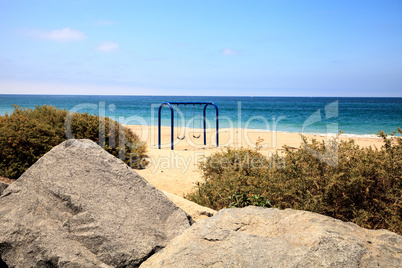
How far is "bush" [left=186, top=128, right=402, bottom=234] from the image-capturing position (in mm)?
3680

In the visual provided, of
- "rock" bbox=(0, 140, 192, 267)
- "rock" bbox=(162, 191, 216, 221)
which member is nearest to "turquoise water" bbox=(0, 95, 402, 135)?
"rock" bbox=(162, 191, 216, 221)

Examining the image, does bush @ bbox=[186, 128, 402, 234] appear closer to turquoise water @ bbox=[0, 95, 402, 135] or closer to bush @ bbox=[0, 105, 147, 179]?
bush @ bbox=[0, 105, 147, 179]

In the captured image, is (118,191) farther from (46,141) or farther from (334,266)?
(46,141)

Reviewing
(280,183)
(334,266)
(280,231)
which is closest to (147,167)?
(280,183)

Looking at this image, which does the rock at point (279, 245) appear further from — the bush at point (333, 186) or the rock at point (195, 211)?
the bush at point (333, 186)

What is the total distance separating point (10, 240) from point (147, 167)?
17.3 feet

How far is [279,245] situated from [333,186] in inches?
74.6

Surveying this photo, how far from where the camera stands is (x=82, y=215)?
269cm

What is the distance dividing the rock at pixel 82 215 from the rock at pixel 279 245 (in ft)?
1.02

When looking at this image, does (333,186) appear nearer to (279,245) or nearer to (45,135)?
(279,245)

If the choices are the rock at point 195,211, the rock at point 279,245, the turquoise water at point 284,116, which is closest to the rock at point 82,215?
the rock at point 279,245

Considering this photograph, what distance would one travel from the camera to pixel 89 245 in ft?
8.40

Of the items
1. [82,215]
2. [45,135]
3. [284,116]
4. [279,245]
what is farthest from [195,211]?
[284,116]

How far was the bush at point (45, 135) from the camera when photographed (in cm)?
618
